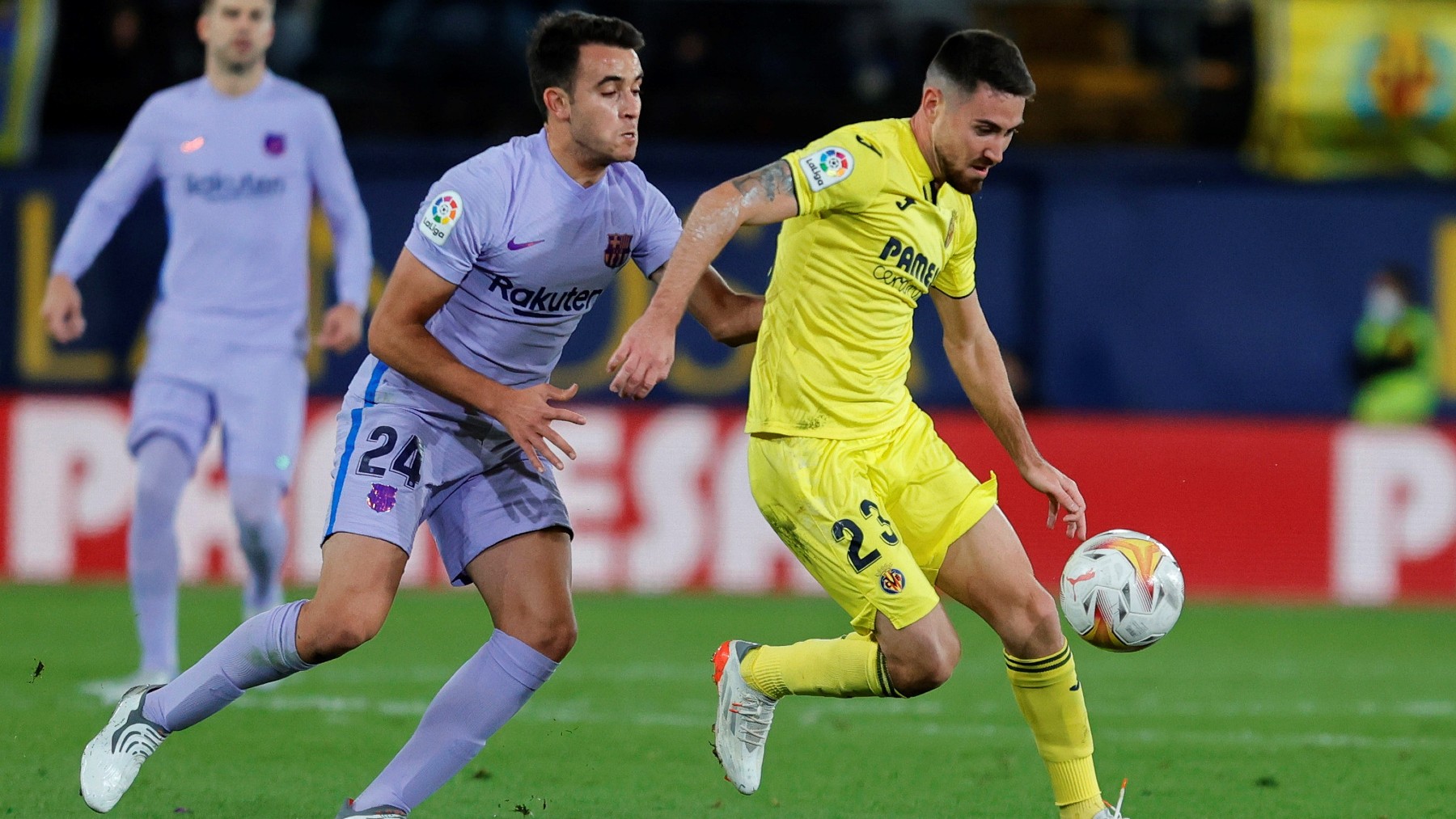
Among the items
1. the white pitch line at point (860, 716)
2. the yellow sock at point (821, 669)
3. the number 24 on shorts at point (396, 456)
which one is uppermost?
the number 24 on shorts at point (396, 456)

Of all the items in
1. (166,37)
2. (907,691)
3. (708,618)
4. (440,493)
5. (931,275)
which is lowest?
(708,618)

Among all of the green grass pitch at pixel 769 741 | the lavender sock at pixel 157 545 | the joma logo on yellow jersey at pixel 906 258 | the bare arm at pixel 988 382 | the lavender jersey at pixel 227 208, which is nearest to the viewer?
the joma logo on yellow jersey at pixel 906 258

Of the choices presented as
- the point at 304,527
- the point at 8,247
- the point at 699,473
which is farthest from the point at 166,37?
the point at 699,473

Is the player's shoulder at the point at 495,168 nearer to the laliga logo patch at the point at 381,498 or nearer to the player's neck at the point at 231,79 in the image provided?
the laliga logo patch at the point at 381,498

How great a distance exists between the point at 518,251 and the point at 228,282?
108 inches

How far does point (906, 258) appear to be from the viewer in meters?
5.29

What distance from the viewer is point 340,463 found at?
5027mm

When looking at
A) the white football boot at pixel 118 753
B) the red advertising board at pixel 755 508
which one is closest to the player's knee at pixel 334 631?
the white football boot at pixel 118 753

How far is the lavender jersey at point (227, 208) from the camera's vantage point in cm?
732

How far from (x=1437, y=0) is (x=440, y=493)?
11252 mm

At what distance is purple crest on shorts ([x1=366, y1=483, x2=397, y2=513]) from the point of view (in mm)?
4902

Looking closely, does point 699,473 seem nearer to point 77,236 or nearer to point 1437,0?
point 77,236

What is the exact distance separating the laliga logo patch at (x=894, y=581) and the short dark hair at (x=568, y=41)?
1509mm

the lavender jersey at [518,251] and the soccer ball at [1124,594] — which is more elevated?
the lavender jersey at [518,251]
